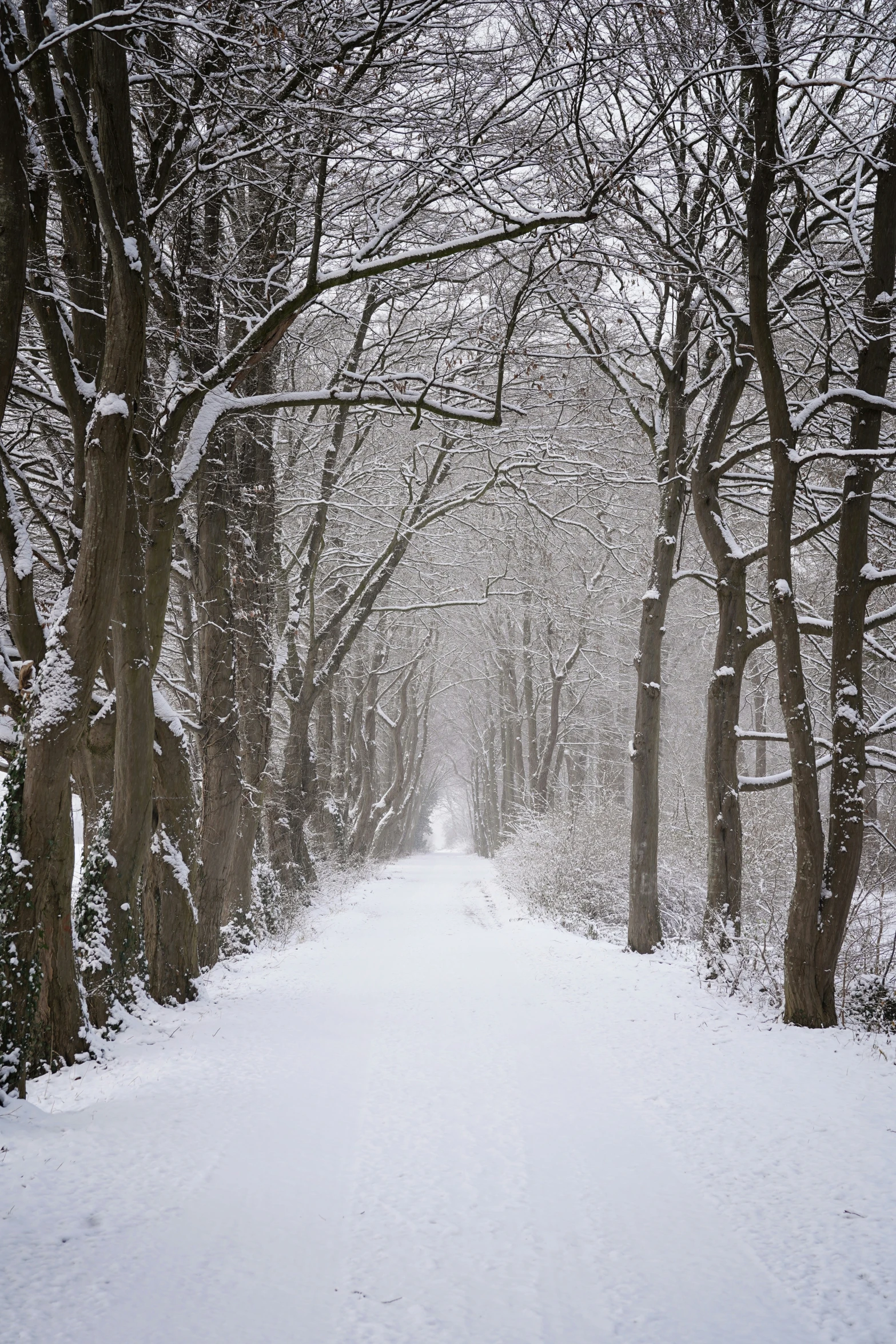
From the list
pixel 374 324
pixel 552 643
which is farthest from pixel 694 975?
pixel 552 643

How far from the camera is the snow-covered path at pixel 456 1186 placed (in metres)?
2.83

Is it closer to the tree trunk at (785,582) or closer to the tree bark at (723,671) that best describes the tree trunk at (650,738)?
the tree bark at (723,671)

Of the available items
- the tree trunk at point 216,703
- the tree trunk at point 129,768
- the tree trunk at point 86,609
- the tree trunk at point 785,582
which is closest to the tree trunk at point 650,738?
the tree trunk at point 785,582

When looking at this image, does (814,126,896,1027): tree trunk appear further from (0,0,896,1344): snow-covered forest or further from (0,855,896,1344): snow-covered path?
(0,855,896,1344): snow-covered path

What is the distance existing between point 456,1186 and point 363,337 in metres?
10.4

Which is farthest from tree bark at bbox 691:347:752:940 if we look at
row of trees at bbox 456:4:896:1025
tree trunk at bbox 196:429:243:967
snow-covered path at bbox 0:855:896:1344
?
tree trunk at bbox 196:429:243:967

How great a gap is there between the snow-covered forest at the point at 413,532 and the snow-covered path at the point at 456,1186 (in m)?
0.03

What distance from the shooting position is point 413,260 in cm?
572

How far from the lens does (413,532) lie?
13938 mm

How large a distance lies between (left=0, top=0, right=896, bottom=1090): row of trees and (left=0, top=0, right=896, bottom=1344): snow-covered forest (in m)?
0.05

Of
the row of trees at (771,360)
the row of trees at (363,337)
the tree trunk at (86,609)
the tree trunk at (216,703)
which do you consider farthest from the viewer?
the tree trunk at (216,703)

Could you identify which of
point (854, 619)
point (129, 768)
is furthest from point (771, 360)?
point (129, 768)

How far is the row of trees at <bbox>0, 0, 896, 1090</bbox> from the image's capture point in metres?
5.27

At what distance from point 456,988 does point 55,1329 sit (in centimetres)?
623
